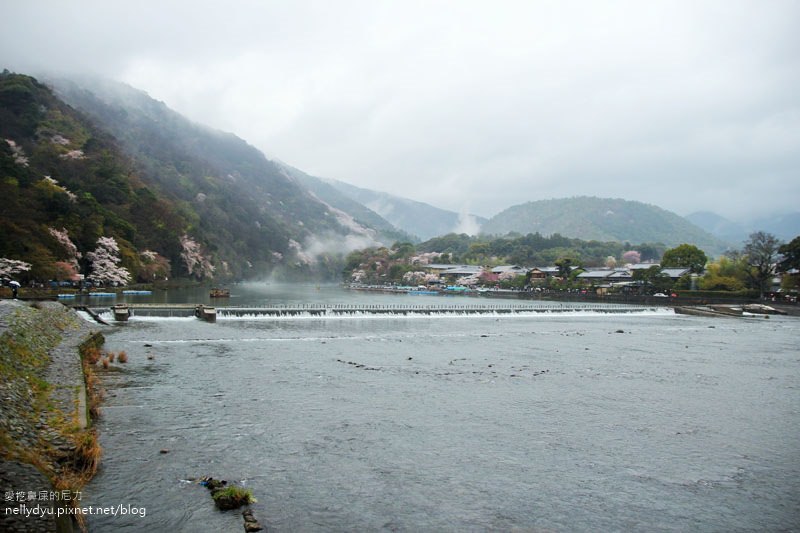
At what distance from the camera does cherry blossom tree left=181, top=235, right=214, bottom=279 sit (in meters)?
70.7

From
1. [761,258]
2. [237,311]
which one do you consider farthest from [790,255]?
[237,311]

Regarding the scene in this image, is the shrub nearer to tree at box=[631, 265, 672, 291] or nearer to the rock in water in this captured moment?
the rock in water

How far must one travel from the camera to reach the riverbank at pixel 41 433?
5.17 m

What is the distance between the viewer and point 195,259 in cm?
7400

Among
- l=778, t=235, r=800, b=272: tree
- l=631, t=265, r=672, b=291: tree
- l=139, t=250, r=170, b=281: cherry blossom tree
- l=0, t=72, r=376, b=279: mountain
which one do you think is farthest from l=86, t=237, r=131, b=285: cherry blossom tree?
l=778, t=235, r=800, b=272: tree

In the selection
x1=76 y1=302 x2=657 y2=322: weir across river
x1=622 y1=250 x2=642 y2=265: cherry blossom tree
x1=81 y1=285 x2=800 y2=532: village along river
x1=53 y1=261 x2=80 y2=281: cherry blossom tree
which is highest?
x1=622 y1=250 x2=642 y2=265: cherry blossom tree

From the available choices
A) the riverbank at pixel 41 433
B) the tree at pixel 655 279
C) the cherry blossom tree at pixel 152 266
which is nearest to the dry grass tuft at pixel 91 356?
the riverbank at pixel 41 433

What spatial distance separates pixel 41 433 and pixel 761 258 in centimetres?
6255

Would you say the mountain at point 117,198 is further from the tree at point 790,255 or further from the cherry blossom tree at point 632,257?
the cherry blossom tree at point 632,257

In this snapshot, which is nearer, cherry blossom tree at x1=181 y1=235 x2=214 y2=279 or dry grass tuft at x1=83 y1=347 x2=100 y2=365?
dry grass tuft at x1=83 y1=347 x2=100 y2=365

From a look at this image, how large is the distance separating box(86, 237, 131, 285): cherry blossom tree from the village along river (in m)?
30.9

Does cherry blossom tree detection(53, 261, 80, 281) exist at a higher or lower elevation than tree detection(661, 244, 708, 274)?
lower

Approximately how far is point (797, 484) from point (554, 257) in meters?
101

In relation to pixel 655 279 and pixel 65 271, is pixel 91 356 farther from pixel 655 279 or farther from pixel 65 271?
pixel 655 279
